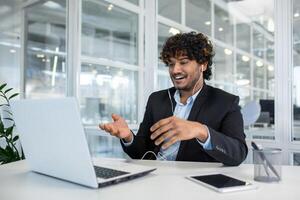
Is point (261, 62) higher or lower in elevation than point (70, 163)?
higher

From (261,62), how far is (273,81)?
A: 1.12 feet

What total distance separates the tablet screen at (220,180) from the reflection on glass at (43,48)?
10.1 feet

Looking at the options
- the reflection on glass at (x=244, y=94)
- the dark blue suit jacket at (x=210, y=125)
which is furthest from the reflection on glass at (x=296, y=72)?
the dark blue suit jacket at (x=210, y=125)

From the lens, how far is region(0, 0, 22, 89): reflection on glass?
368cm

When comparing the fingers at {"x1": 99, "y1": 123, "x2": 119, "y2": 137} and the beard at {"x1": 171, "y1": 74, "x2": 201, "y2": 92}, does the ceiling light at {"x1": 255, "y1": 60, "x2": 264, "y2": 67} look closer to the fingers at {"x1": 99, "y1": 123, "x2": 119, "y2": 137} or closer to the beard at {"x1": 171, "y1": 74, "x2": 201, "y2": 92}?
the beard at {"x1": 171, "y1": 74, "x2": 201, "y2": 92}

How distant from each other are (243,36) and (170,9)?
80cm

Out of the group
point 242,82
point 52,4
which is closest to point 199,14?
point 242,82

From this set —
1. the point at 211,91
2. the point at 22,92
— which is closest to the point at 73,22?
the point at 22,92

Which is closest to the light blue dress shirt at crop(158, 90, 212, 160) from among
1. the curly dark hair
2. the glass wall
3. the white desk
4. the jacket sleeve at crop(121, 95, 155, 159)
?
the jacket sleeve at crop(121, 95, 155, 159)

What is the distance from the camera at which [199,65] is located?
174 centimetres

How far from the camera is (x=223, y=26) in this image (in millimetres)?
3129

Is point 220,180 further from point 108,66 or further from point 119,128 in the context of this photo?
point 108,66

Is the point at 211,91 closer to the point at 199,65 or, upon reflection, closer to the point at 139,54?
the point at 199,65

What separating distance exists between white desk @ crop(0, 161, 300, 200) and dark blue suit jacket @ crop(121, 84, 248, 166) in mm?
126
